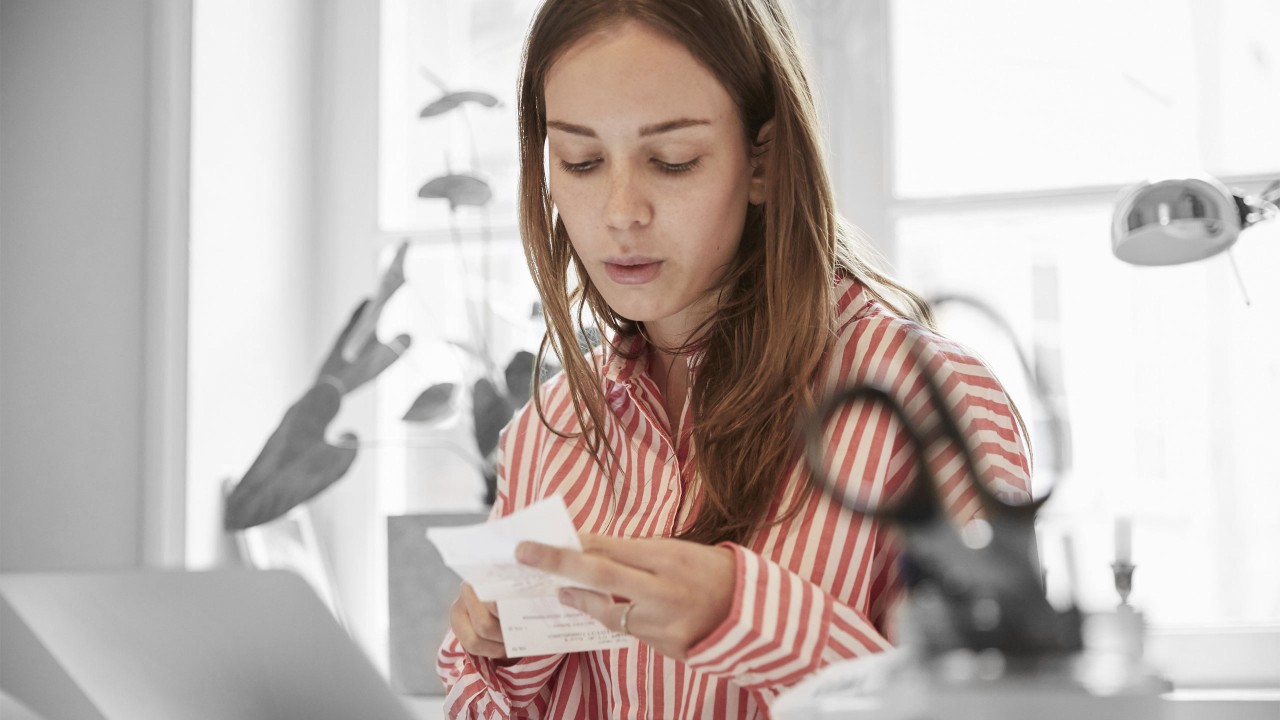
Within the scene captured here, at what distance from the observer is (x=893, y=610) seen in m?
0.96

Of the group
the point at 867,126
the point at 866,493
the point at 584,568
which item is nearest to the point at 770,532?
the point at 866,493

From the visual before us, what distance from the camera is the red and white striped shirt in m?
0.80

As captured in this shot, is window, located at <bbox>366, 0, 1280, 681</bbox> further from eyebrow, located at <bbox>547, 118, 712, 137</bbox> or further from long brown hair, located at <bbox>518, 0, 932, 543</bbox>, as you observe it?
eyebrow, located at <bbox>547, 118, 712, 137</bbox>

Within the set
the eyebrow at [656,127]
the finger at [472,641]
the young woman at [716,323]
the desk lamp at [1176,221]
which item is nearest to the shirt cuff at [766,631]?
the young woman at [716,323]

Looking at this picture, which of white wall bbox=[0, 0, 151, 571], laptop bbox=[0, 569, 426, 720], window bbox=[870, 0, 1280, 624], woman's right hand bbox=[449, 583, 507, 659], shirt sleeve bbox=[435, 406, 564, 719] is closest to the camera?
laptop bbox=[0, 569, 426, 720]

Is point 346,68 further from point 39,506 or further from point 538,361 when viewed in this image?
point 538,361

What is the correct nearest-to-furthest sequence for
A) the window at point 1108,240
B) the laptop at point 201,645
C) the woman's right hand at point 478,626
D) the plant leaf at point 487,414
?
the laptop at point 201,645 → the woman's right hand at point 478,626 → the plant leaf at point 487,414 → the window at point 1108,240

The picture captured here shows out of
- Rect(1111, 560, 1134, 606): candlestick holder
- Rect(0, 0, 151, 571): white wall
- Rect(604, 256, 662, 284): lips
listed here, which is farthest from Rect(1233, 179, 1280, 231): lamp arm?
Rect(0, 0, 151, 571): white wall

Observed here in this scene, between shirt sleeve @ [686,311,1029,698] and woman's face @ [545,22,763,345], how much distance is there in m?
0.17

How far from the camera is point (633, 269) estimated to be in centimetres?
105

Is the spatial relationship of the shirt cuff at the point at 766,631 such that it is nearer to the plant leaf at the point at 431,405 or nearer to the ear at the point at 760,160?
the ear at the point at 760,160

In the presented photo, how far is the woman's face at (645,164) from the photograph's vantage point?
999 millimetres

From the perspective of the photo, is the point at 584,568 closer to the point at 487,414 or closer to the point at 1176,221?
the point at 1176,221

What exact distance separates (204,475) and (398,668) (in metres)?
0.46
